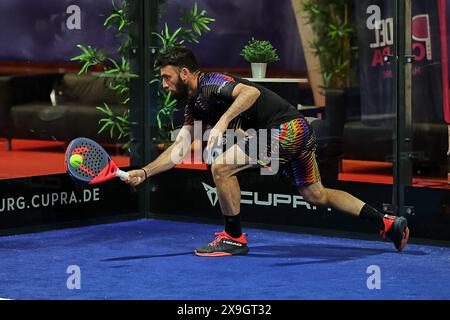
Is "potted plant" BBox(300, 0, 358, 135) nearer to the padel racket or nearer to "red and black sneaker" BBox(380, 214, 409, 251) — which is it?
"red and black sneaker" BBox(380, 214, 409, 251)

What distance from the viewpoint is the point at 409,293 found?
8102 mm

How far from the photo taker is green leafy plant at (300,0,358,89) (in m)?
10.1

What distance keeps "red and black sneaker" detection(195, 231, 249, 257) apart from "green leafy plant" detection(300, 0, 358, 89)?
1.66 m

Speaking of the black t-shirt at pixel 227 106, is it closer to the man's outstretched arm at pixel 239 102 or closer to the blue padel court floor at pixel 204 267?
the man's outstretched arm at pixel 239 102

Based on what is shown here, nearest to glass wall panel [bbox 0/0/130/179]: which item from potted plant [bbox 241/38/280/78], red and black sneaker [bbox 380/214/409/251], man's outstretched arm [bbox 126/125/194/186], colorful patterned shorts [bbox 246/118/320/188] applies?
potted plant [bbox 241/38/280/78]

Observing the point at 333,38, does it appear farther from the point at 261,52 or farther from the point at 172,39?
the point at 172,39

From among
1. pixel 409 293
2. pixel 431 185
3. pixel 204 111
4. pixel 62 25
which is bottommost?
pixel 409 293

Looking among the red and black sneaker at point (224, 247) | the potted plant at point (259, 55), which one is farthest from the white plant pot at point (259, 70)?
the red and black sneaker at point (224, 247)

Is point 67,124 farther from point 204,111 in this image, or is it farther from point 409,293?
point 409,293

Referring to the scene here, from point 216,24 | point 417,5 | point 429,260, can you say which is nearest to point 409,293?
point 429,260

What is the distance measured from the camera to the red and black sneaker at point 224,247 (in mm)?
9484

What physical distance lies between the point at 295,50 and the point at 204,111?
1.41 metres

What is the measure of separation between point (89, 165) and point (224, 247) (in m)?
1.33

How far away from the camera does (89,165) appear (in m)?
8.96
